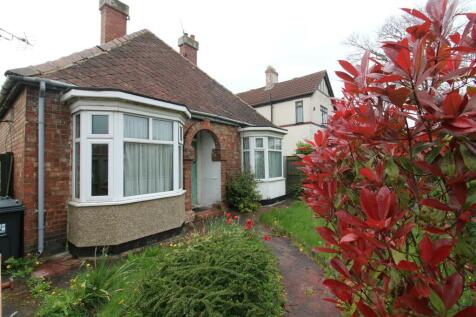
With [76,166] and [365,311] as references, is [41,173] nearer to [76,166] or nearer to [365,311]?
[76,166]

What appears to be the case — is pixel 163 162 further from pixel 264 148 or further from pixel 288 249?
pixel 264 148

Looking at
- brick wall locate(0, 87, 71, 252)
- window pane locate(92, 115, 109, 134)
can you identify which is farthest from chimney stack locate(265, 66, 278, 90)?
brick wall locate(0, 87, 71, 252)

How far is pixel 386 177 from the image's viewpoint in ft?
4.12

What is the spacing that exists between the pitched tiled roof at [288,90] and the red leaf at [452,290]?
18940 millimetres

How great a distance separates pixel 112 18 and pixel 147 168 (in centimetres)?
689

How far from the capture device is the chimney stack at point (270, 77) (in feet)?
72.9

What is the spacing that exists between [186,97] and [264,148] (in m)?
3.75

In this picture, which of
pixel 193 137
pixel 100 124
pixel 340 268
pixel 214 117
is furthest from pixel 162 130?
pixel 340 268

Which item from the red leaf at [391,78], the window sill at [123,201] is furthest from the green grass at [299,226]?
the red leaf at [391,78]

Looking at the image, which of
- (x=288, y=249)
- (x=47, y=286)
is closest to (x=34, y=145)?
(x=47, y=286)

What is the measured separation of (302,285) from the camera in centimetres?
354

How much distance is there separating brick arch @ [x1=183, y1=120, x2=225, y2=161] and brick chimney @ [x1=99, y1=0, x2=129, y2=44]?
197 inches

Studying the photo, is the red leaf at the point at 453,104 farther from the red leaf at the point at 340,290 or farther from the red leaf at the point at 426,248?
the red leaf at the point at 340,290

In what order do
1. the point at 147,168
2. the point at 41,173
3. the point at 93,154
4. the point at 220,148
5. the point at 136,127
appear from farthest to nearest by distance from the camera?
1. the point at 220,148
2. the point at 147,168
3. the point at 136,127
4. the point at 93,154
5. the point at 41,173
